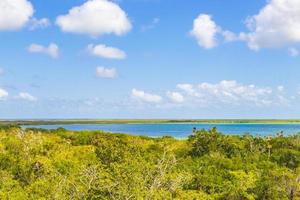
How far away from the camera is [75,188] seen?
39219mm

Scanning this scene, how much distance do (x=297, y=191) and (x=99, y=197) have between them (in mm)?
31247

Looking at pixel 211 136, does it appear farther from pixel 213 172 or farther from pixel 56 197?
pixel 56 197

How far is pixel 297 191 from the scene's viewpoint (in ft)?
199

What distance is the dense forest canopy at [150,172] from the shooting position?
39.1 meters

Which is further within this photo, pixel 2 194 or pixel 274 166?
pixel 274 166

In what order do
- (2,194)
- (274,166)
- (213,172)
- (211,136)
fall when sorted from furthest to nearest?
(211,136)
(274,166)
(213,172)
(2,194)

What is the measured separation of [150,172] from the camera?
41281 millimetres

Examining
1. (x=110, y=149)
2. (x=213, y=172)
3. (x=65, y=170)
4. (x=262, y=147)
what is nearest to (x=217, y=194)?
(x=213, y=172)

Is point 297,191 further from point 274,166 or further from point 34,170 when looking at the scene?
point 34,170

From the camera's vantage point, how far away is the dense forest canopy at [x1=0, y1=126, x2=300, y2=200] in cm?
3912

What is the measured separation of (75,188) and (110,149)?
74.1 ft

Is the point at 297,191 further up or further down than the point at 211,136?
further down

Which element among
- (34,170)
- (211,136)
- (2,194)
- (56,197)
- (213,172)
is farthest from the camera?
(211,136)

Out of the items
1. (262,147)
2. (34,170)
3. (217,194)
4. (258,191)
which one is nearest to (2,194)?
(34,170)
